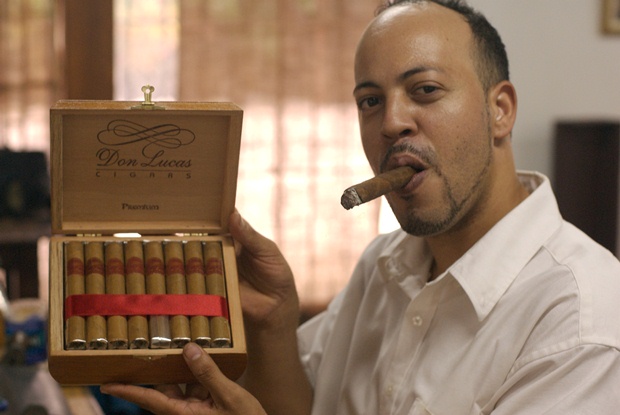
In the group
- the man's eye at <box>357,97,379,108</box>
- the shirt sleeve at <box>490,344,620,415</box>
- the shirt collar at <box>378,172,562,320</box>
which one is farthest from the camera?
the man's eye at <box>357,97,379,108</box>

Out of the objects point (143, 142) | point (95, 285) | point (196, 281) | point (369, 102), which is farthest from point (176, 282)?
point (369, 102)

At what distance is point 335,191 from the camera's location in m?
4.43

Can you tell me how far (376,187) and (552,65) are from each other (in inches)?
131

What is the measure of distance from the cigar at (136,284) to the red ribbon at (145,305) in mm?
18

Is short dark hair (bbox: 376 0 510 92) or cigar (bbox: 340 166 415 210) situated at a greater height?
short dark hair (bbox: 376 0 510 92)

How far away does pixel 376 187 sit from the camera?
1.28 metres

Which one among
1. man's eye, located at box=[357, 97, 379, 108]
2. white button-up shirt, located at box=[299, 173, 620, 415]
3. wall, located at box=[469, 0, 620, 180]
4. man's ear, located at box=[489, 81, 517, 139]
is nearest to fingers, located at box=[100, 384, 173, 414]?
white button-up shirt, located at box=[299, 173, 620, 415]

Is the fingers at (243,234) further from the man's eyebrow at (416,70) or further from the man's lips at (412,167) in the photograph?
the man's eyebrow at (416,70)

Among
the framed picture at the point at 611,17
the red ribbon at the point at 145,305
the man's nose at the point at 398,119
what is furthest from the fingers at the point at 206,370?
the framed picture at the point at 611,17

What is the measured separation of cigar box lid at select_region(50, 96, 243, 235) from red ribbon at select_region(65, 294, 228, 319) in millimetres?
182

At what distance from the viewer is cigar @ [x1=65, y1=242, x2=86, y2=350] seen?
4.08ft

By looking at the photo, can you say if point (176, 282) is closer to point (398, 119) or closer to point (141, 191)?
point (141, 191)

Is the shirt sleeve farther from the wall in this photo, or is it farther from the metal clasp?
the wall

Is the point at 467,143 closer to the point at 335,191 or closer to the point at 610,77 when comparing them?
the point at 335,191
